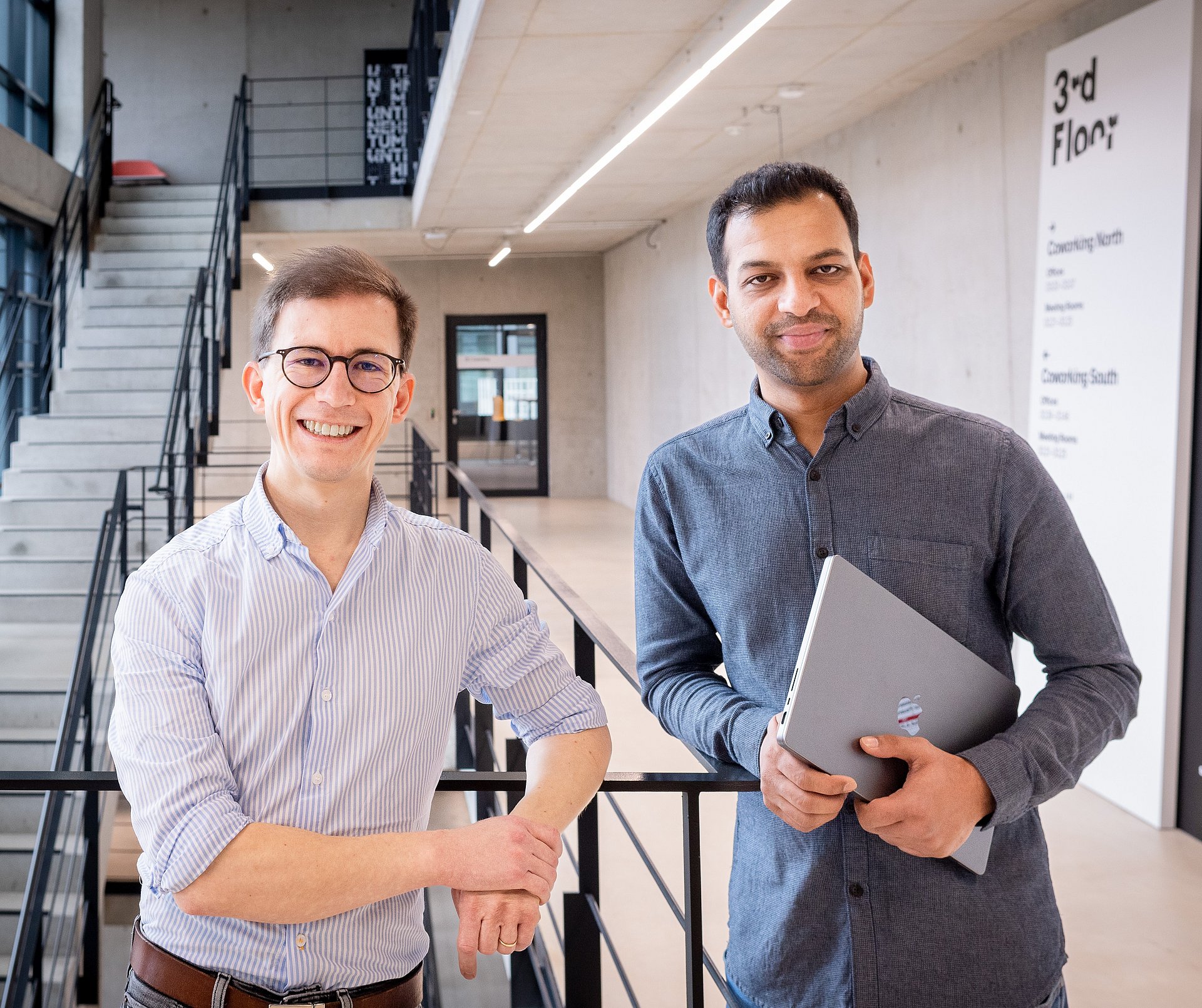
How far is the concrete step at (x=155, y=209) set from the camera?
9258 millimetres

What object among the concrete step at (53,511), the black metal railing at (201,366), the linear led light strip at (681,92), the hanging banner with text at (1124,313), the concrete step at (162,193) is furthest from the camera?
the concrete step at (162,193)

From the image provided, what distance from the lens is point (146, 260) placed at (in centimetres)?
875

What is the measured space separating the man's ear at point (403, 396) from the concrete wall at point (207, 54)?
1304 centimetres

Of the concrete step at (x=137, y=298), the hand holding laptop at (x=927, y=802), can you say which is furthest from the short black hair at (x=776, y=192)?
the concrete step at (x=137, y=298)

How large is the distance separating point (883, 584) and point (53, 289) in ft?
27.8

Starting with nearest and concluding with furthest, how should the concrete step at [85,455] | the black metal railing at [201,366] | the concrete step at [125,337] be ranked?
the black metal railing at [201,366] → the concrete step at [85,455] → the concrete step at [125,337]

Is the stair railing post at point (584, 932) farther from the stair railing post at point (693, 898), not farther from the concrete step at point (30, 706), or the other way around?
the concrete step at point (30, 706)

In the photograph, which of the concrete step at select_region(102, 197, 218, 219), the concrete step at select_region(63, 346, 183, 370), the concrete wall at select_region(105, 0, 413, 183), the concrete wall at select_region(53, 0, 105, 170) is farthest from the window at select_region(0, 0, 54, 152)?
the concrete wall at select_region(105, 0, 413, 183)

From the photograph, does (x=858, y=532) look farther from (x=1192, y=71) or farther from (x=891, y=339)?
(x=891, y=339)

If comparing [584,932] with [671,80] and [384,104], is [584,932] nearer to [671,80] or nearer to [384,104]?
[671,80]

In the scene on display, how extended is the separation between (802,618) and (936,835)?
0.99 feet

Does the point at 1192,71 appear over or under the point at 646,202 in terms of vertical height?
under

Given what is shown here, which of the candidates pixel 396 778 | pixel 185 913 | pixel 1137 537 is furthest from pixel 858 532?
pixel 1137 537

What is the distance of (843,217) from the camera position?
4.49 ft
